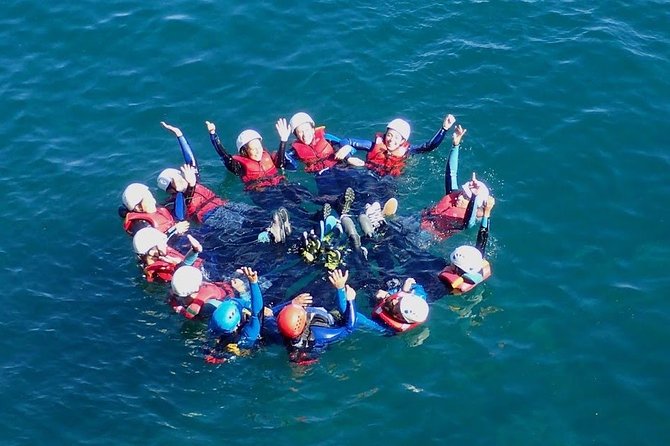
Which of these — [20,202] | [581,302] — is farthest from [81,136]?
[581,302]

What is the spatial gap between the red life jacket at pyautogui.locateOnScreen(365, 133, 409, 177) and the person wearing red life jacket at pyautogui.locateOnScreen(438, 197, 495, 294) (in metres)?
3.85

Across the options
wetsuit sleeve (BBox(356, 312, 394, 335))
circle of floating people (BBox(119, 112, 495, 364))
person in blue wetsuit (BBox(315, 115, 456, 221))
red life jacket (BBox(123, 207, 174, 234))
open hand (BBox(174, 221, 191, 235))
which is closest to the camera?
circle of floating people (BBox(119, 112, 495, 364))

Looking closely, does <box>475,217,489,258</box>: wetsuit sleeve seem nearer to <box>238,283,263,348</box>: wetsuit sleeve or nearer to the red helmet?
the red helmet

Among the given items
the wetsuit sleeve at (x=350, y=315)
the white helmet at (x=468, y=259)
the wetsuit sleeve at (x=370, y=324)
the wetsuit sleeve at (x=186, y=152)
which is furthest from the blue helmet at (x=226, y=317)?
the wetsuit sleeve at (x=186, y=152)

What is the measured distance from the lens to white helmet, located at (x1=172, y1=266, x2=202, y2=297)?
19.1 meters

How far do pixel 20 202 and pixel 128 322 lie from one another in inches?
240

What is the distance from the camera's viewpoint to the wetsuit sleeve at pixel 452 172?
22.0 metres

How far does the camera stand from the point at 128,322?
20359mm

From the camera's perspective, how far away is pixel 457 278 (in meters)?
19.8

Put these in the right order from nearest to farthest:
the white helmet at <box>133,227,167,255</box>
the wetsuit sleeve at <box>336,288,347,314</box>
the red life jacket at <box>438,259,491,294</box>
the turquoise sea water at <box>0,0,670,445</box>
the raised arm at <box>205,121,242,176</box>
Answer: the turquoise sea water at <box>0,0,670,445</box> < the wetsuit sleeve at <box>336,288,347,314</box> < the red life jacket at <box>438,259,491,294</box> < the white helmet at <box>133,227,167,255</box> < the raised arm at <box>205,121,242,176</box>

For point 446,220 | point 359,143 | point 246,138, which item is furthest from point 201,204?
point 446,220

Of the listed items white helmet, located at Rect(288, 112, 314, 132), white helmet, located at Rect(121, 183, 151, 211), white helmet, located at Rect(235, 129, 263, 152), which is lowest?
white helmet, located at Rect(121, 183, 151, 211)

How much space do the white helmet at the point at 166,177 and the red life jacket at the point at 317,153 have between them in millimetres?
3658

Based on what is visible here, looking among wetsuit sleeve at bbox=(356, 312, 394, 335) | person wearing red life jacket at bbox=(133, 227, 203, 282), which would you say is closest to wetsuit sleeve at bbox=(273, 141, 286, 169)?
person wearing red life jacket at bbox=(133, 227, 203, 282)
